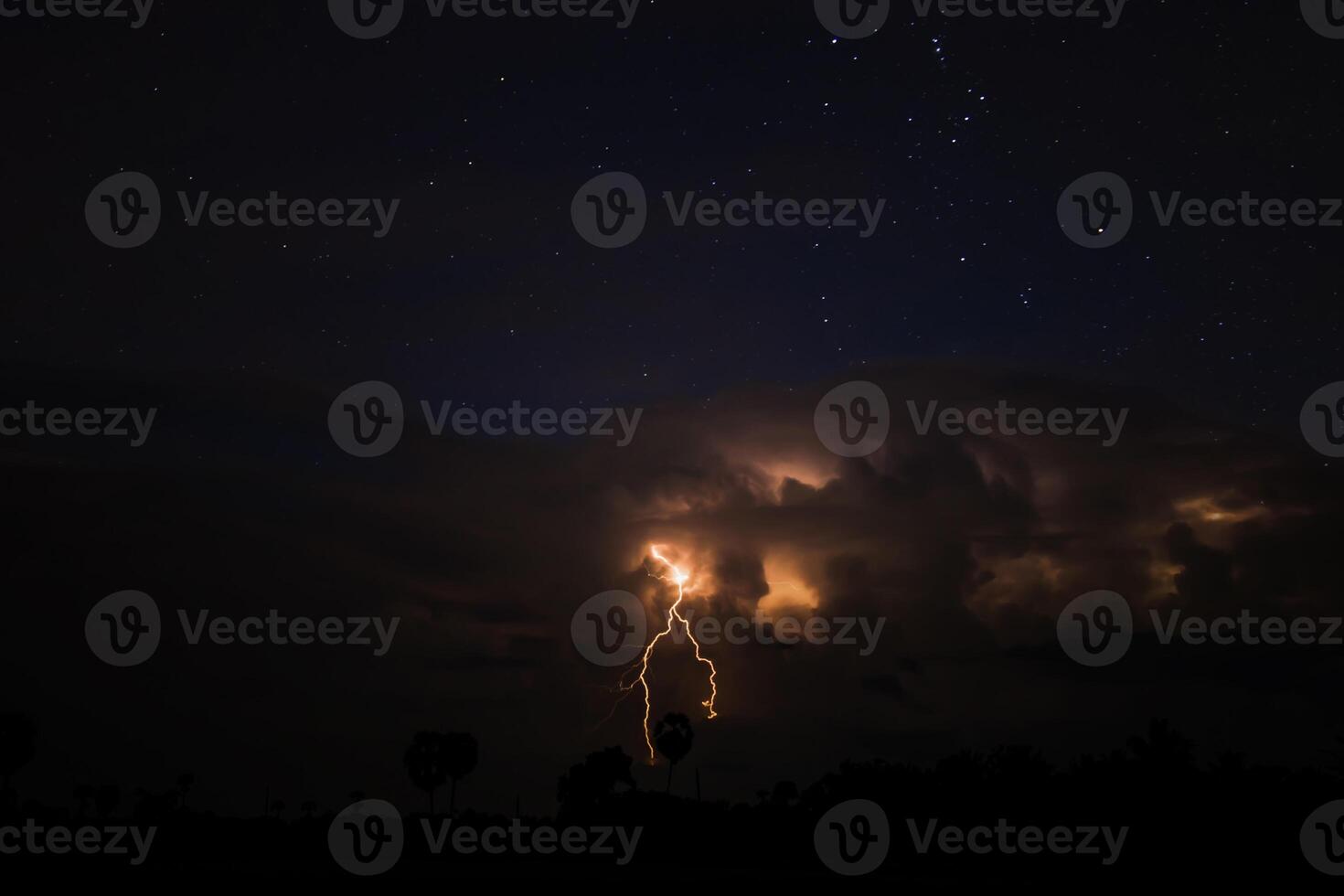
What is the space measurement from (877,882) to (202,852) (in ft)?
76.9

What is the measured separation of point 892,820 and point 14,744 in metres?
52.3

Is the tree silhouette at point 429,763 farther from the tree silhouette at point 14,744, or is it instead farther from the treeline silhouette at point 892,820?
the tree silhouette at point 14,744

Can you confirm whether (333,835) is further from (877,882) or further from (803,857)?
(877,882)

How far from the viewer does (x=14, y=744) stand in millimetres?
66625

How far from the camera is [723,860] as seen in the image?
127 ft

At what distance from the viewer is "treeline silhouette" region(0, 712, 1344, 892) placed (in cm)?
3203

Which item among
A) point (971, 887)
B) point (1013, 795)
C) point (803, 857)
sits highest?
point (1013, 795)

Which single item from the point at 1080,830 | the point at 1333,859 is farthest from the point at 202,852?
the point at 1333,859

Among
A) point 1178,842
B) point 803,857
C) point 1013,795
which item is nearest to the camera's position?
point 1178,842

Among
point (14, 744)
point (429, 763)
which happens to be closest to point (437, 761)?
point (429, 763)

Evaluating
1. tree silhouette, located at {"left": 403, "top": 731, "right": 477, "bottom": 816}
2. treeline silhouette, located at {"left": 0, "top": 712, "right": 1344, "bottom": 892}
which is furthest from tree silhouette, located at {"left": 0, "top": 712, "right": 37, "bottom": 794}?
tree silhouette, located at {"left": 403, "top": 731, "right": 477, "bottom": 816}

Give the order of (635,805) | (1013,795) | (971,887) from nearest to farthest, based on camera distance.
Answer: (971,887)
(1013,795)
(635,805)

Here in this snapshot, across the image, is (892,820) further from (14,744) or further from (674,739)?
(14,744)

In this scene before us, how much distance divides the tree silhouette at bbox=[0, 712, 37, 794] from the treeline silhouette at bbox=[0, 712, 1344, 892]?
0.25 feet
